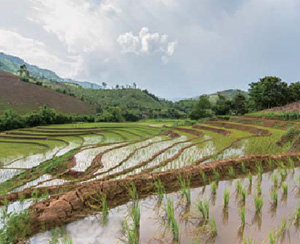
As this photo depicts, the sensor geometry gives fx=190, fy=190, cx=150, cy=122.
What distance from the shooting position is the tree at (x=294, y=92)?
34866mm

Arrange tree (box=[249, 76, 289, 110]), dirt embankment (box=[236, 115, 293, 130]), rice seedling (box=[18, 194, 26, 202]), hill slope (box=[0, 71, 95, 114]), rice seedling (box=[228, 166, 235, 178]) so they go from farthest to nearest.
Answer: hill slope (box=[0, 71, 95, 114])
tree (box=[249, 76, 289, 110])
dirt embankment (box=[236, 115, 293, 130])
rice seedling (box=[228, 166, 235, 178])
rice seedling (box=[18, 194, 26, 202])

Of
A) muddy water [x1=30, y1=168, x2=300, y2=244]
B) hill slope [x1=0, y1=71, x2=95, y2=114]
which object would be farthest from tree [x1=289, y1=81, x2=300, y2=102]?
hill slope [x1=0, y1=71, x2=95, y2=114]

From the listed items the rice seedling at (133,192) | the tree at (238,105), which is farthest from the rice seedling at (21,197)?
the tree at (238,105)

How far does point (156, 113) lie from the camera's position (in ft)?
225

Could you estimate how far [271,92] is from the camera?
3366 centimetres

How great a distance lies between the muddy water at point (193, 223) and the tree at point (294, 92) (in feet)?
128

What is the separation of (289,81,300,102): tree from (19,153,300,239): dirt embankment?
37384mm

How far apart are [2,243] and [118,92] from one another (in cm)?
11107

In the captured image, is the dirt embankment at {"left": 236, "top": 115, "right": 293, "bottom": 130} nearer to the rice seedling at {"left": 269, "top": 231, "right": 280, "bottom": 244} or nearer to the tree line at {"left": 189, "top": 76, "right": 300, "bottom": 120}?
the tree line at {"left": 189, "top": 76, "right": 300, "bottom": 120}

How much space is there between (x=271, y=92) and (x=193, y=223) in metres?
37.8

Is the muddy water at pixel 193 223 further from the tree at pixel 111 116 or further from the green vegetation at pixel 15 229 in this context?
the tree at pixel 111 116

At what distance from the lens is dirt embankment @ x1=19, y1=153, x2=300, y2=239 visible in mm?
3072

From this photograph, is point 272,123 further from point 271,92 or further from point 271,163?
point 271,92

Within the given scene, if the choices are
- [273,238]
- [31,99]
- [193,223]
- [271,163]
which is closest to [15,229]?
[193,223]
